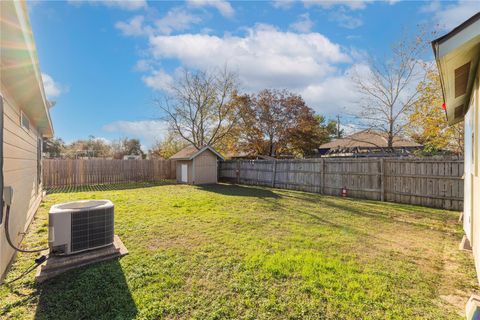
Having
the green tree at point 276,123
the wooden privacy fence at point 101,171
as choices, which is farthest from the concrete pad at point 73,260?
the green tree at point 276,123

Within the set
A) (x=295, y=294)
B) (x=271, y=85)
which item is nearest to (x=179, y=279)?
(x=295, y=294)

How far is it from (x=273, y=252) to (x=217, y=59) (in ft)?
60.8

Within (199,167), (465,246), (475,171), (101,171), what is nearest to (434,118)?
(465,246)

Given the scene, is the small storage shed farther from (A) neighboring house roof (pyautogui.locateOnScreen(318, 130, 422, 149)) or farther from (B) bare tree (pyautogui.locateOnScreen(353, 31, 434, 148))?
(A) neighboring house roof (pyautogui.locateOnScreen(318, 130, 422, 149))

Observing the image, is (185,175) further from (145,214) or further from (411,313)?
(411,313)

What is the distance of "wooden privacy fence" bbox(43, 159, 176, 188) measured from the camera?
13062 mm

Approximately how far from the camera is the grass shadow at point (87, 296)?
2.18m

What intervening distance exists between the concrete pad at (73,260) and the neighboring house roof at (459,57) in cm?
461

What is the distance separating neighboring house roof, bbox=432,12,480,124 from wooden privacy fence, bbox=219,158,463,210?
4.47 m

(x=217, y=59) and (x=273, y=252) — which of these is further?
(x=217, y=59)

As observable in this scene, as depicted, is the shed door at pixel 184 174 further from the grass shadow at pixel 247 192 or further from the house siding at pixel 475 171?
the house siding at pixel 475 171

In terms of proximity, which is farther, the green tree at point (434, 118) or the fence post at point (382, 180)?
the green tree at point (434, 118)

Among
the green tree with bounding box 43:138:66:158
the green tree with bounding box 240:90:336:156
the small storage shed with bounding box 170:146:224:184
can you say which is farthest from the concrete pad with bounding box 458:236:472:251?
the green tree with bounding box 43:138:66:158

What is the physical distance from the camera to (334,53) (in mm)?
11367
